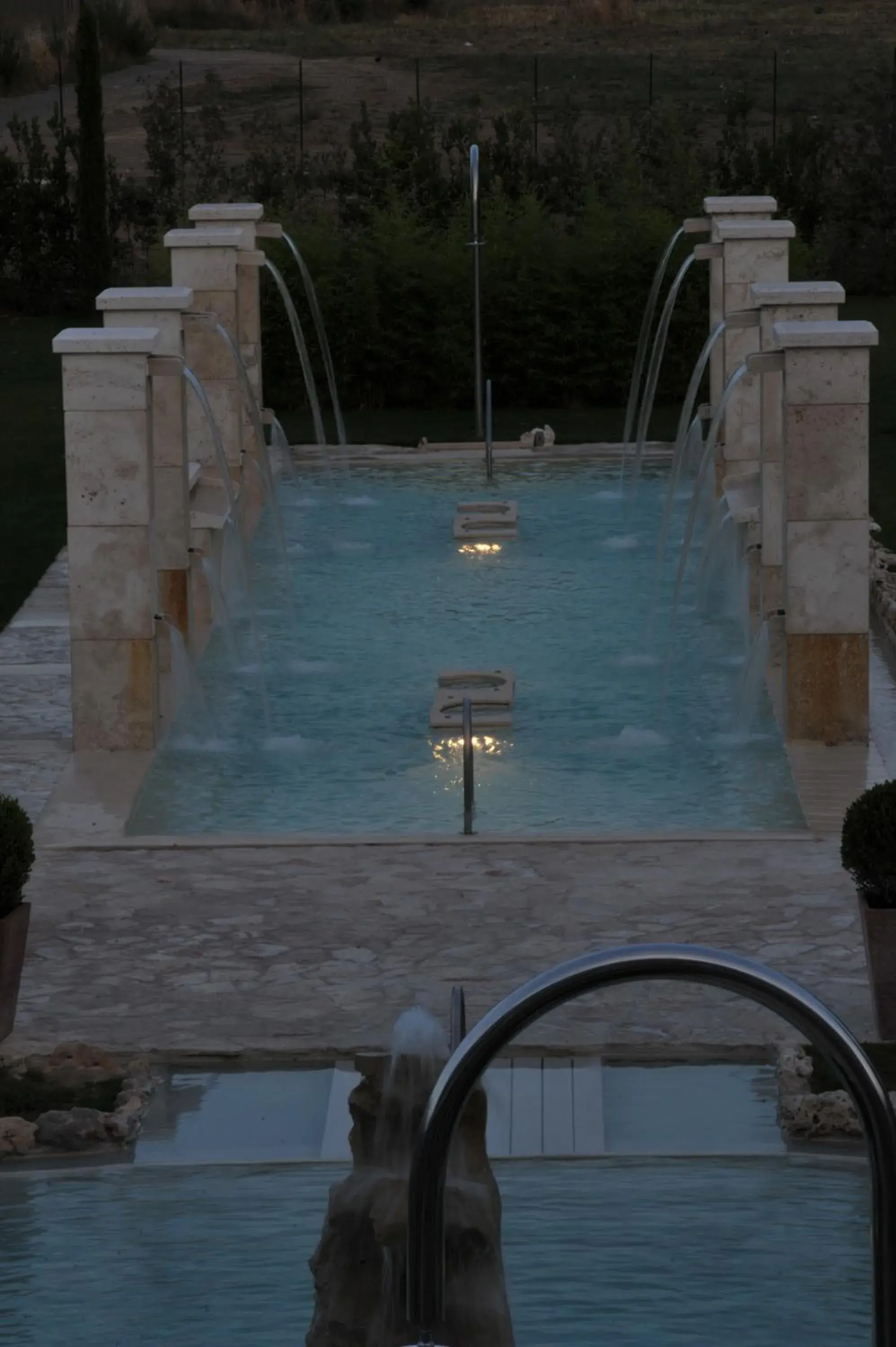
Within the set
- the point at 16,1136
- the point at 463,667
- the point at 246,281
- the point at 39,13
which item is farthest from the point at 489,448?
the point at 39,13

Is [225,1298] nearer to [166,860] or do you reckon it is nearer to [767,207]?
[166,860]

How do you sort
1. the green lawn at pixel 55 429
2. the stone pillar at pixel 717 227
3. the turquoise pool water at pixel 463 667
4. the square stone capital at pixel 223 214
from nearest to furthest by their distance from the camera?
the turquoise pool water at pixel 463 667 → the green lawn at pixel 55 429 → the stone pillar at pixel 717 227 → the square stone capital at pixel 223 214

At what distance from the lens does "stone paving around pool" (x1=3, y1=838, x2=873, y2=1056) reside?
21.1 ft

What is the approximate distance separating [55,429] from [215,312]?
378cm

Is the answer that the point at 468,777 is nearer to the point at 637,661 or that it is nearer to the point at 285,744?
the point at 285,744

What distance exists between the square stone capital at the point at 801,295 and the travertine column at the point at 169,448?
275cm

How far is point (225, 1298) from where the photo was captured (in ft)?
15.7

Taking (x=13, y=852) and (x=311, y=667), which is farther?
(x=311, y=667)

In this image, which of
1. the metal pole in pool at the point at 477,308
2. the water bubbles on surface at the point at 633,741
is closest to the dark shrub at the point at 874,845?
the water bubbles on surface at the point at 633,741

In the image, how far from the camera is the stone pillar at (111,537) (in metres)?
9.27

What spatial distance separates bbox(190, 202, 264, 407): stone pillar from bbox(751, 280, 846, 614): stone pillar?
4.92 metres

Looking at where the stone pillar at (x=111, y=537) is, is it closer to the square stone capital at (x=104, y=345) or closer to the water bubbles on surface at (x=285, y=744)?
the square stone capital at (x=104, y=345)

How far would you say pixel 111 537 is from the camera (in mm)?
9367

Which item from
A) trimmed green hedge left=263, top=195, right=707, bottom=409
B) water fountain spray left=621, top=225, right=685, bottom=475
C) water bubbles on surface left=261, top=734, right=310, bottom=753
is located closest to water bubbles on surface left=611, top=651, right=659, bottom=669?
water bubbles on surface left=261, top=734, right=310, bottom=753
